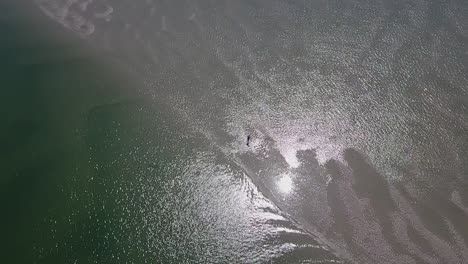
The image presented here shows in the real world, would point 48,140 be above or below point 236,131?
above

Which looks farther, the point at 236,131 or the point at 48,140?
the point at 236,131

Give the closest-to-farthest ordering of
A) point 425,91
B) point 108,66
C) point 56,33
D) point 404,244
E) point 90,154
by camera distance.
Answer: point 404,244
point 90,154
point 425,91
point 108,66
point 56,33

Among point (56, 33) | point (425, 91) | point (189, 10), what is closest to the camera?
point (425, 91)

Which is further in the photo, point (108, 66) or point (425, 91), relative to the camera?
point (108, 66)

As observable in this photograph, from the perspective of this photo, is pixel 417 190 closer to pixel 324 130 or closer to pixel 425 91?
pixel 324 130

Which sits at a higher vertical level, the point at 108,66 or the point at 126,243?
the point at 108,66

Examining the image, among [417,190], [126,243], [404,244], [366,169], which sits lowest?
[404,244]

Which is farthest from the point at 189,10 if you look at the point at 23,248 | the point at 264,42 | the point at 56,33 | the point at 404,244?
the point at 404,244
